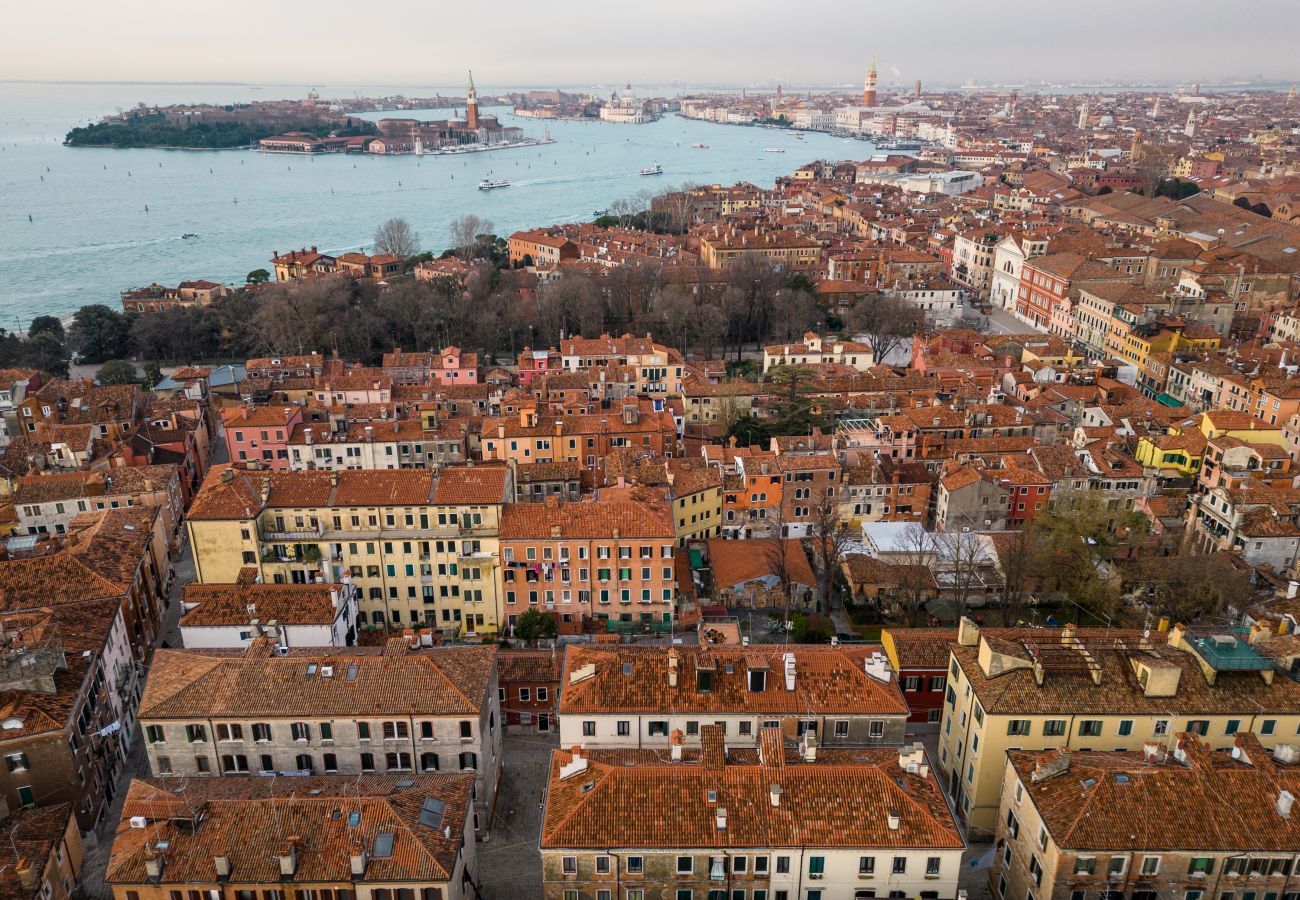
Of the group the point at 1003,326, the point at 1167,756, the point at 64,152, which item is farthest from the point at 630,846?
the point at 64,152

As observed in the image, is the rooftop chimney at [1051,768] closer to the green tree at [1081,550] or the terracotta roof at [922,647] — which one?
the terracotta roof at [922,647]

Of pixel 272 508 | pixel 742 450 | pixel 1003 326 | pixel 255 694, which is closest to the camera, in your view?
pixel 255 694

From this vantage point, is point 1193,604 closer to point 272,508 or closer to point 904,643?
point 904,643

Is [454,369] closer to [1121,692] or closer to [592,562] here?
[592,562]

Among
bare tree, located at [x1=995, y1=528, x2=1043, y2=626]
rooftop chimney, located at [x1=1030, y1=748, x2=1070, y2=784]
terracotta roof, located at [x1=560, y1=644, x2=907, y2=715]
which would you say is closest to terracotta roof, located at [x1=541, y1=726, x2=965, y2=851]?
rooftop chimney, located at [x1=1030, y1=748, x2=1070, y2=784]

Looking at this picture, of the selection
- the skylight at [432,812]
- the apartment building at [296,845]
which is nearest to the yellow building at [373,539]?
the apartment building at [296,845]
